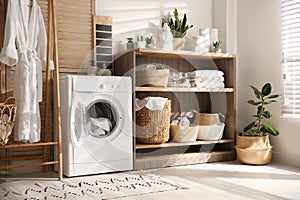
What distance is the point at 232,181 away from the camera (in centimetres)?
309

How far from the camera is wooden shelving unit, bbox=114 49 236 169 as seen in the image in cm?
370

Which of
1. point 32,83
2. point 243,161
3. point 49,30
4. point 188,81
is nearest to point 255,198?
point 243,161

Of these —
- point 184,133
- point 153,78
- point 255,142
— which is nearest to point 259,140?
point 255,142

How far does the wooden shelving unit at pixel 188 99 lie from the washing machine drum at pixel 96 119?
0.30 m

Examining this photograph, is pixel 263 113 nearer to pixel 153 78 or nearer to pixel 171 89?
pixel 171 89

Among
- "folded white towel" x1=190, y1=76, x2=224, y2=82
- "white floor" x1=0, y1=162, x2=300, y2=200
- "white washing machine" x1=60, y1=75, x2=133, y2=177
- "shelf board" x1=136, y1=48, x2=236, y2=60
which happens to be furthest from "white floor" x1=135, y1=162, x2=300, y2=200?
"shelf board" x1=136, y1=48, x2=236, y2=60

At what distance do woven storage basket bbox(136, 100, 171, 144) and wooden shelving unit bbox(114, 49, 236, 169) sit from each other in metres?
0.07

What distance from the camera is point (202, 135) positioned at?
397 cm

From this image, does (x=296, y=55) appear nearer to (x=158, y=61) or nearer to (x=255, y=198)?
(x=158, y=61)

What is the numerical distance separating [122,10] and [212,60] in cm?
119

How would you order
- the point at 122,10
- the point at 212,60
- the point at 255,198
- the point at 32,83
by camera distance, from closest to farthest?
the point at 255,198 → the point at 32,83 → the point at 122,10 → the point at 212,60

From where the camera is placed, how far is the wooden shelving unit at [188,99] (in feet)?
12.1

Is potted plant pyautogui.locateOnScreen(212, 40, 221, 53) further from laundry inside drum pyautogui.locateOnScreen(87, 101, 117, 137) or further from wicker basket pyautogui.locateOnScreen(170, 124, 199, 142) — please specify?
laundry inside drum pyautogui.locateOnScreen(87, 101, 117, 137)

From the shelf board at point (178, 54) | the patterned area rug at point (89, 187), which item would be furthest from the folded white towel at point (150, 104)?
the patterned area rug at point (89, 187)
